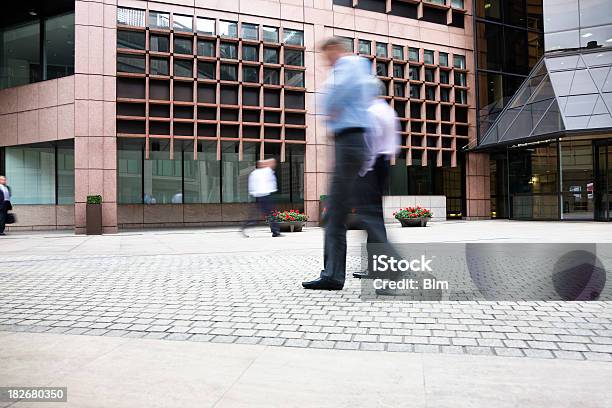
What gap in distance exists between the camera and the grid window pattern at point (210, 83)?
55.9 feet

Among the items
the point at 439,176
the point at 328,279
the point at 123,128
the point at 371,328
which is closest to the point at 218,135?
the point at 123,128

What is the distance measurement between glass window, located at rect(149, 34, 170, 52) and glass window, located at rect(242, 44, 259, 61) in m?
3.00

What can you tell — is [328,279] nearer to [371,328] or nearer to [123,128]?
[371,328]

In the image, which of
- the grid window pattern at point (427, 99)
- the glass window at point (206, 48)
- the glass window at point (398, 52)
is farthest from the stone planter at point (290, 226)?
the glass window at point (398, 52)

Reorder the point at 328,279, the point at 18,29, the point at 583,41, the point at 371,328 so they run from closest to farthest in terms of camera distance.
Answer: the point at 371,328 < the point at 328,279 < the point at 18,29 < the point at 583,41

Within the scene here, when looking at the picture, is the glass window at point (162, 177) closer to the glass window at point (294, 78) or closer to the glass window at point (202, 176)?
the glass window at point (202, 176)

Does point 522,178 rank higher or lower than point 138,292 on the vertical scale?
higher

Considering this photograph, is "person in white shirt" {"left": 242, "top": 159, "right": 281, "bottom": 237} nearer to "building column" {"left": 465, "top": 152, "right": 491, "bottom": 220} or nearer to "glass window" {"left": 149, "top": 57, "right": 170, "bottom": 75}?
"glass window" {"left": 149, "top": 57, "right": 170, "bottom": 75}

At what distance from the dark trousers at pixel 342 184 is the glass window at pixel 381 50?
18.5m

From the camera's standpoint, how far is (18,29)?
63.8 ft

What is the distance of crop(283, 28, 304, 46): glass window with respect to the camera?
19.7 metres

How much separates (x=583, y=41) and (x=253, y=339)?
25202 millimetres

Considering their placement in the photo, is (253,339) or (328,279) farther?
(328,279)

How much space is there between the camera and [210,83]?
17984mm
